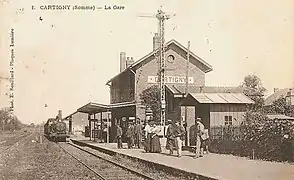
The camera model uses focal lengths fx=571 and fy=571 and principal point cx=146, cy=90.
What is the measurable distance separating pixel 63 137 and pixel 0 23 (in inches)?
959

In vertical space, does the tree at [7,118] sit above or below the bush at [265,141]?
above

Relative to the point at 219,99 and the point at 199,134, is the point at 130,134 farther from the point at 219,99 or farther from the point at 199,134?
the point at 199,134

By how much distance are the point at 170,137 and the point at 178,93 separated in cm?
772

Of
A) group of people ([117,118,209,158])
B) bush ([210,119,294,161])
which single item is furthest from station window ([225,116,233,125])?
group of people ([117,118,209,158])

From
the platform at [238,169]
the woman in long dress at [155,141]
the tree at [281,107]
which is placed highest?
the tree at [281,107]

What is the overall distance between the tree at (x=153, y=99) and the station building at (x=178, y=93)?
0.29 metres

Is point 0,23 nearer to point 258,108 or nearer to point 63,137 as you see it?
point 258,108

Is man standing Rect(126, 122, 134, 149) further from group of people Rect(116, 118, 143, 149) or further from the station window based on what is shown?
the station window

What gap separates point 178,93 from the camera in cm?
2177

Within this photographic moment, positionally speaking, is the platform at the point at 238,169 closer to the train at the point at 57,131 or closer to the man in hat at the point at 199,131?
the man in hat at the point at 199,131

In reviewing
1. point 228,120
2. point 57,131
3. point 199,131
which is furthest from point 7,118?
point 57,131

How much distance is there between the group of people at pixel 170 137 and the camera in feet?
42.5

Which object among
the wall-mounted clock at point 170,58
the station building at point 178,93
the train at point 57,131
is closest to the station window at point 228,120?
the station building at point 178,93

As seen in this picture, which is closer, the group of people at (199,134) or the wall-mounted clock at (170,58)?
the group of people at (199,134)
